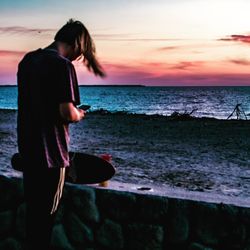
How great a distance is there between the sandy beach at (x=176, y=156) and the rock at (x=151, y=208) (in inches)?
61.8

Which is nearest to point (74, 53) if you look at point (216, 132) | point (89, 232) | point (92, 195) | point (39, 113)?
point (39, 113)

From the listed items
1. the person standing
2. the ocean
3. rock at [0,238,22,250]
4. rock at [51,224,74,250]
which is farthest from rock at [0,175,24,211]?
the ocean

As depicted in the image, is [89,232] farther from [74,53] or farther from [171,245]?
[74,53]

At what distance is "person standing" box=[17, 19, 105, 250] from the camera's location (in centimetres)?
314

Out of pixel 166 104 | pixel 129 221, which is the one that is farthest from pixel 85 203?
pixel 166 104

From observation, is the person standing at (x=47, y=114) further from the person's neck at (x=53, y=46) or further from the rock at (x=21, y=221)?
the rock at (x=21, y=221)

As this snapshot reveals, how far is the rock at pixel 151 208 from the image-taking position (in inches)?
170

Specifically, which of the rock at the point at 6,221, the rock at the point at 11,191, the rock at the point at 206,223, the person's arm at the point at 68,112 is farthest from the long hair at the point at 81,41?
the rock at the point at 6,221

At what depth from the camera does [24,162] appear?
129 inches

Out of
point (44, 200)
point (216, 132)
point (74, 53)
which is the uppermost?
point (74, 53)

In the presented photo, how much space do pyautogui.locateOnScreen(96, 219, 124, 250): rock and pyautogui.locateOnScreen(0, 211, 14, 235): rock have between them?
87cm

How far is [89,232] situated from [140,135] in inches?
537

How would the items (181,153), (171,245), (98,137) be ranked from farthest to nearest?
(98,137)
(181,153)
(171,245)

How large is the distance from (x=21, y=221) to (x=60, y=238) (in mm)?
401
